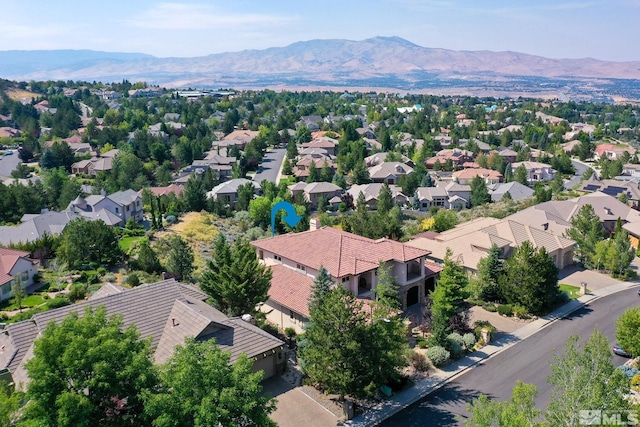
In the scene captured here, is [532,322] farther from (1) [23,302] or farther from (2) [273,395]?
(1) [23,302]

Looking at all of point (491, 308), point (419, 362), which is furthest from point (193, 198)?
point (419, 362)

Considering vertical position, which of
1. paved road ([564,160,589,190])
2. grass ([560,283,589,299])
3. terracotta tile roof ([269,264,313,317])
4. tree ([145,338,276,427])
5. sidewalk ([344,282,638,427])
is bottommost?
paved road ([564,160,589,190])

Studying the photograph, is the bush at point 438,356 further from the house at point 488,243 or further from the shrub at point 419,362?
the house at point 488,243

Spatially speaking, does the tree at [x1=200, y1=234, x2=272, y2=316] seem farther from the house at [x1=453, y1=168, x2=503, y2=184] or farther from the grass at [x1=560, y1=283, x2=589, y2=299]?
the house at [x1=453, y1=168, x2=503, y2=184]

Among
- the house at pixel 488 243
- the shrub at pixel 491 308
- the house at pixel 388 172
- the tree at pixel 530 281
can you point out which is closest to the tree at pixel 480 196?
the house at pixel 388 172

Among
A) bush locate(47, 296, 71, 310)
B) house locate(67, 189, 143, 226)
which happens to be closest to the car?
bush locate(47, 296, 71, 310)

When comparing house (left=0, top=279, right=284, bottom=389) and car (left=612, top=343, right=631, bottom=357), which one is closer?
house (left=0, top=279, right=284, bottom=389)
